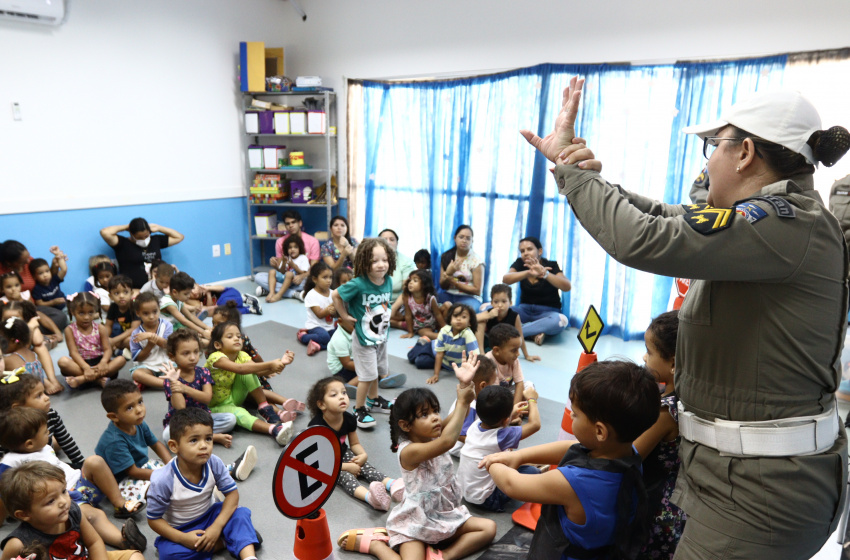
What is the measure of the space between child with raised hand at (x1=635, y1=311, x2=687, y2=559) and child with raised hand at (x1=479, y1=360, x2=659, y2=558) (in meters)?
0.16

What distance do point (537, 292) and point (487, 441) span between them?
277cm

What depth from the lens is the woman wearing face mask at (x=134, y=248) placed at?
5.58 m

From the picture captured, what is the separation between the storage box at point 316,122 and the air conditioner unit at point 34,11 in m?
2.42

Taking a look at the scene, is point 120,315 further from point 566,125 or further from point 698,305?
point 698,305

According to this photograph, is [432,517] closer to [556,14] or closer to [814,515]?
[814,515]

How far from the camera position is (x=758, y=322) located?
112 cm

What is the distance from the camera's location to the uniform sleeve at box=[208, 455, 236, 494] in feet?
7.46

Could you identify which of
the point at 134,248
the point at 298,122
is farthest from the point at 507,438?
the point at 298,122

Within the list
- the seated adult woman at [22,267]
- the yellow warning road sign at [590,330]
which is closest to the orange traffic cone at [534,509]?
the yellow warning road sign at [590,330]

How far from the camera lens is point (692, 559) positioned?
3.84ft

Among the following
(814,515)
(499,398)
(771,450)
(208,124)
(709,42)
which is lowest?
(499,398)

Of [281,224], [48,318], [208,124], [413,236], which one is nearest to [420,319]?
[413,236]

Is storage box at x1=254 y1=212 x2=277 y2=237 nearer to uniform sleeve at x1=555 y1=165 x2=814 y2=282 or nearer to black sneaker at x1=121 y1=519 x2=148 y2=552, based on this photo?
black sneaker at x1=121 y1=519 x2=148 y2=552

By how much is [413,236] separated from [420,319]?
1534mm
